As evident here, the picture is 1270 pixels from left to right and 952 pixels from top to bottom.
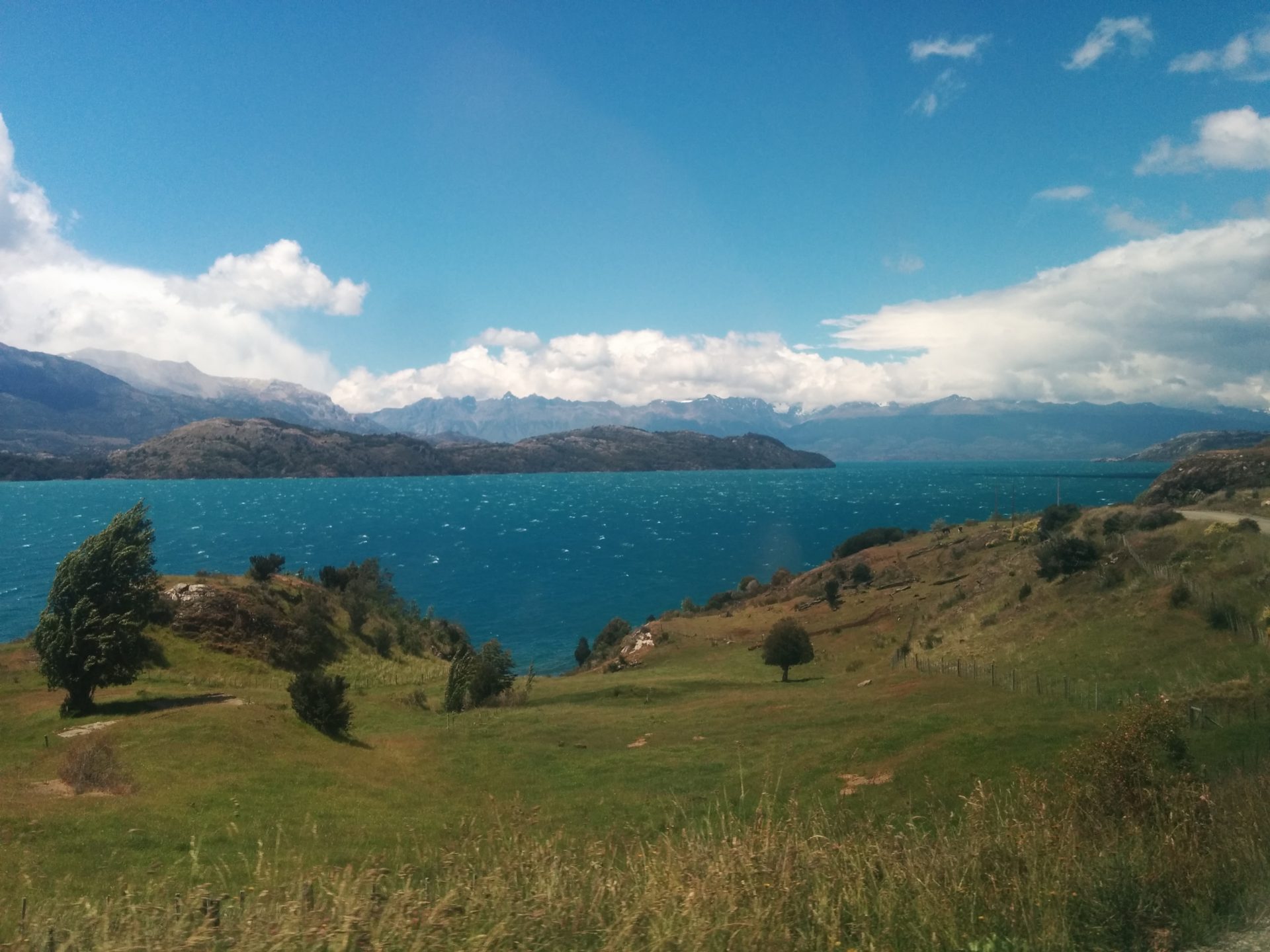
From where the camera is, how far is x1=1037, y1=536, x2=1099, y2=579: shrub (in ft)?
138

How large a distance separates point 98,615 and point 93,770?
430 inches

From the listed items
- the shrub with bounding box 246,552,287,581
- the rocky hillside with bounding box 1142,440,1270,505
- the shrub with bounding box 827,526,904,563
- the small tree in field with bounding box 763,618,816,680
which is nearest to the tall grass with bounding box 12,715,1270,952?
the small tree in field with bounding box 763,618,816,680

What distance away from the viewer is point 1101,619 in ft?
113

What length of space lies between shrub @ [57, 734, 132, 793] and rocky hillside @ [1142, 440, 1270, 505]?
73.1 meters

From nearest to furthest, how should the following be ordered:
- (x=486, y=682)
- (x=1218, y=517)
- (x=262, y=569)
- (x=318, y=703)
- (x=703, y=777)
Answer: (x=703, y=777) → (x=318, y=703) → (x=486, y=682) → (x=1218, y=517) → (x=262, y=569)

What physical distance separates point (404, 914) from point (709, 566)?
4570 inches

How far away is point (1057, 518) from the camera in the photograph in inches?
2319

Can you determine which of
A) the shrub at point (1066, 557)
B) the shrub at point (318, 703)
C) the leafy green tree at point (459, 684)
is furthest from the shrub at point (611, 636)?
the shrub at point (318, 703)

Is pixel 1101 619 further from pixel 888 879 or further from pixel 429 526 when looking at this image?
pixel 429 526

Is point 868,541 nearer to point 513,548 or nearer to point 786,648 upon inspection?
point 786,648

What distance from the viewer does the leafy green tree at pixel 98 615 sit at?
25844 millimetres

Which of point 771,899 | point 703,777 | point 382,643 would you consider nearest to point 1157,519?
point 703,777

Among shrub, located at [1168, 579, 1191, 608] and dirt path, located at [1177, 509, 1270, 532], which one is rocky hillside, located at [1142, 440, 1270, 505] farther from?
shrub, located at [1168, 579, 1191, 608]

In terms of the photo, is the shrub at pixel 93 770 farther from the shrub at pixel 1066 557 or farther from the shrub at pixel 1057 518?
the shrub at pixel 1057 518
